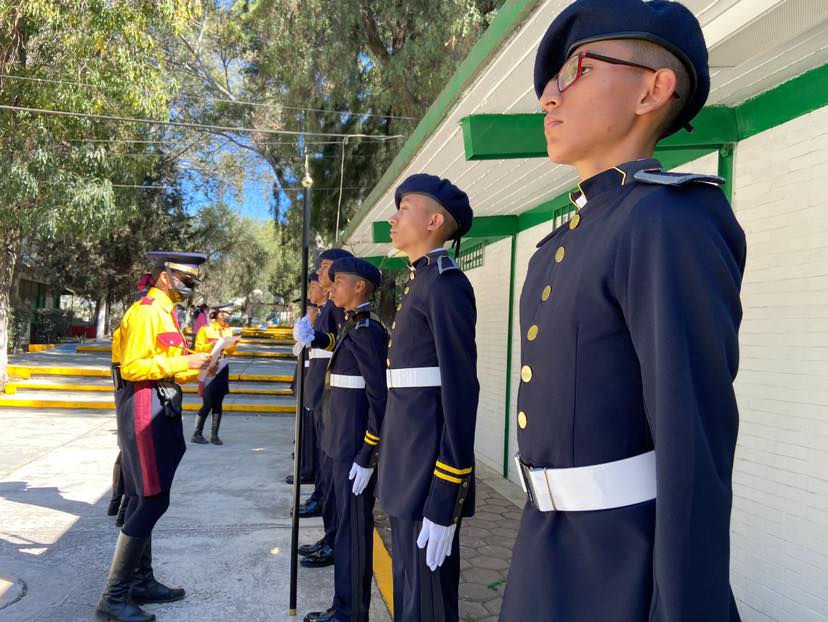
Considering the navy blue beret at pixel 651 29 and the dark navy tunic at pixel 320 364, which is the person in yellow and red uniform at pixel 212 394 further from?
the navy blue beret at pixel 651 29

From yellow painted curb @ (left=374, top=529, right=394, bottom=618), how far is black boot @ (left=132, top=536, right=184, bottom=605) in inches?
47.4

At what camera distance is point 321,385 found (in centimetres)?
507

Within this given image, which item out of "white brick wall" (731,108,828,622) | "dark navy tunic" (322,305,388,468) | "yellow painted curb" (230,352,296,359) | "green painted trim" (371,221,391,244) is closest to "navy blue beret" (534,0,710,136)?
"white brick wall" (731,108,828,622)

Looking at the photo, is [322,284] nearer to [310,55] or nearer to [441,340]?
[441,340]

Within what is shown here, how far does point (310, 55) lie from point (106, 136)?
4.63 metres

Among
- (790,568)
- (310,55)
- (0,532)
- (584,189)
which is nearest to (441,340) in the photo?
(584,189)

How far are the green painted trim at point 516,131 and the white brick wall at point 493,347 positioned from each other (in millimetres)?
3776

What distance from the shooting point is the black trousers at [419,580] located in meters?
2.50

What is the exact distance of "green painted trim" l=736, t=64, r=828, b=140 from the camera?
117 inches

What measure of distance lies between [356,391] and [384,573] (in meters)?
1.49

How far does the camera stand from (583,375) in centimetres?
116

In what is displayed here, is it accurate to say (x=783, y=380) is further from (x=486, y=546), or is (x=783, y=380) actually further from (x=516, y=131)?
(x=486, y=546)

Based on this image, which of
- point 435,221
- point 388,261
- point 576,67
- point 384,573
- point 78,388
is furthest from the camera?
point 78,388

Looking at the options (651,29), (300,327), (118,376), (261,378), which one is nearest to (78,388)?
(261,378)
